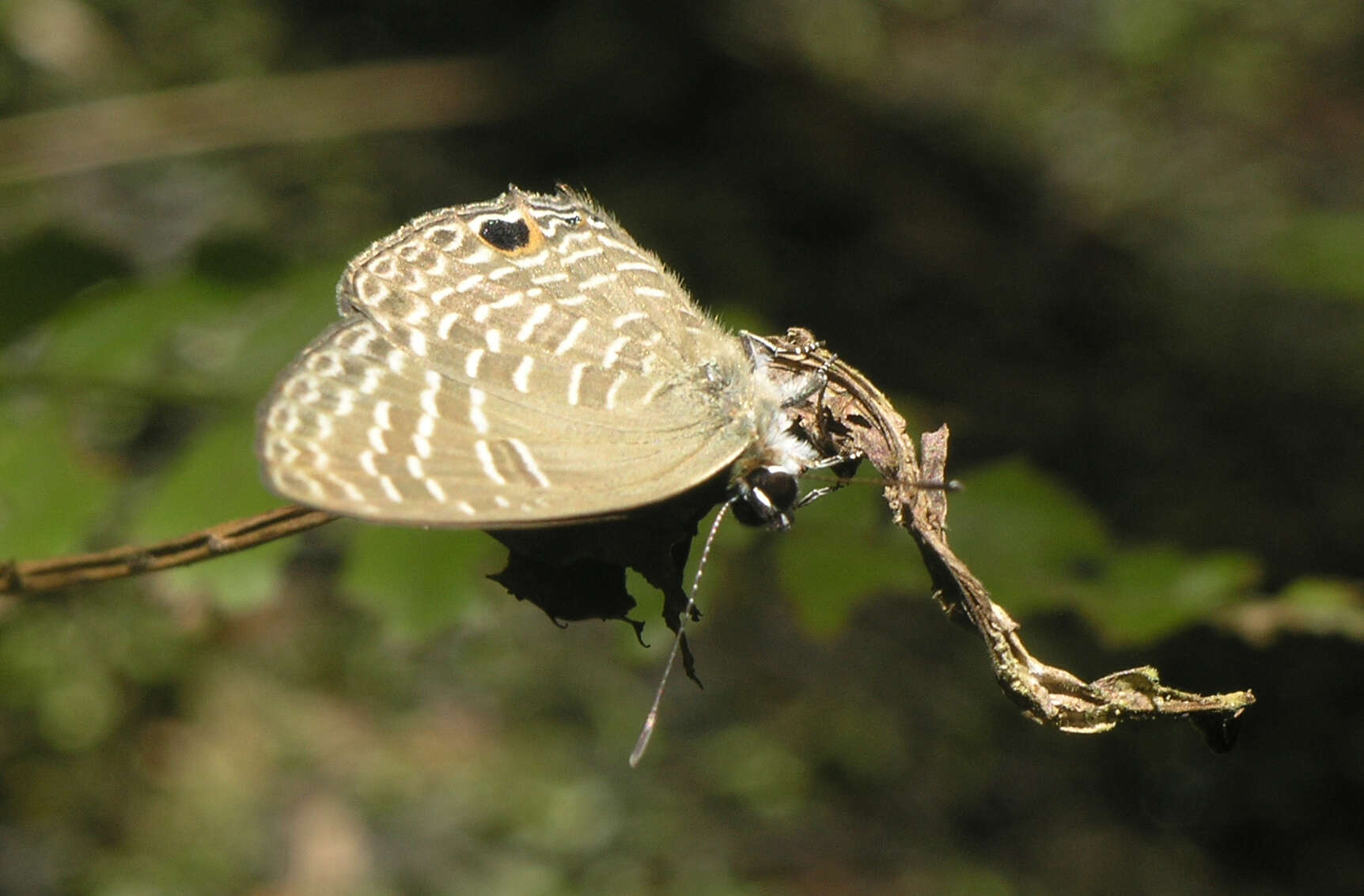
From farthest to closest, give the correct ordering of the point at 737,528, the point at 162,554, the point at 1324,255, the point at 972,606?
the point at 1324,255 → the point at 737,528 → the point at 162,554 → the point at 972,606

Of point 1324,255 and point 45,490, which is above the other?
point 1324,255

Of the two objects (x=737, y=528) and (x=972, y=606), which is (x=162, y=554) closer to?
(x=972, y=606)

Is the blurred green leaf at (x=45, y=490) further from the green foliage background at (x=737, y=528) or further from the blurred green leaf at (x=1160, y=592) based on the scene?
the blurred green leaf at (x=1160, y=592)

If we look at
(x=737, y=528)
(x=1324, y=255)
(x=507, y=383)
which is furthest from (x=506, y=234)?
(x=1324, y=255)

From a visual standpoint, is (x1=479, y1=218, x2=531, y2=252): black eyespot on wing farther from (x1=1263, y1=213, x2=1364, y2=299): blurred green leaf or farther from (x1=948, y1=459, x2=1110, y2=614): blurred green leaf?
(x1=1263, y1=213, x2=1364, y2=299): blurred green leaf

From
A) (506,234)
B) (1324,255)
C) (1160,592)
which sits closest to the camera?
(506,234)

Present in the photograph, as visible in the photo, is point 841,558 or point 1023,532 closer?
point 841,558

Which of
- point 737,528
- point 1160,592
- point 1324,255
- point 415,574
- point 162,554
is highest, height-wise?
point 1324,255
